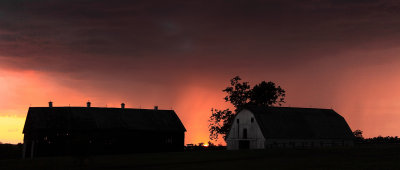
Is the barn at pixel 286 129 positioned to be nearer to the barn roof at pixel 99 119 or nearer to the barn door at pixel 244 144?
the barn door at pixel 244 144

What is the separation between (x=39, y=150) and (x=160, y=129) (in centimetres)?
1713

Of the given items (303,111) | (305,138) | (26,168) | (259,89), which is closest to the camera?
(26,168)

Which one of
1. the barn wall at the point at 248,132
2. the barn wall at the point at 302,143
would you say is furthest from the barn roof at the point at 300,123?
the barn wall at the point at 248,132

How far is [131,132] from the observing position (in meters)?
77.8

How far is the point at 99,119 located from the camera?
252 ft

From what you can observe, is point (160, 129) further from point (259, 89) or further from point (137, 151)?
point (259, 89)

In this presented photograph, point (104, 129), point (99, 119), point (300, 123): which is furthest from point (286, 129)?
point (99, 119)

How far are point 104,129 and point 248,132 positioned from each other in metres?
19.6

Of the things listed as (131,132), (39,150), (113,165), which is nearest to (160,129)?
(131,132)

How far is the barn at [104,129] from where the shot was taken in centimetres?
7250

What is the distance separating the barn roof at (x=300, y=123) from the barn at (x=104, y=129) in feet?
42.6

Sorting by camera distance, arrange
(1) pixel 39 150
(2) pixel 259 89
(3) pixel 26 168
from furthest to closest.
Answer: (2) pixel 259 89 → (1) pixel 39 150 → (3) pixel 26 168

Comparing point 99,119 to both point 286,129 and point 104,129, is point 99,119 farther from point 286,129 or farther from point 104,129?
point 286,129

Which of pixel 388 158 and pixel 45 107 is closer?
pixel 388 158
